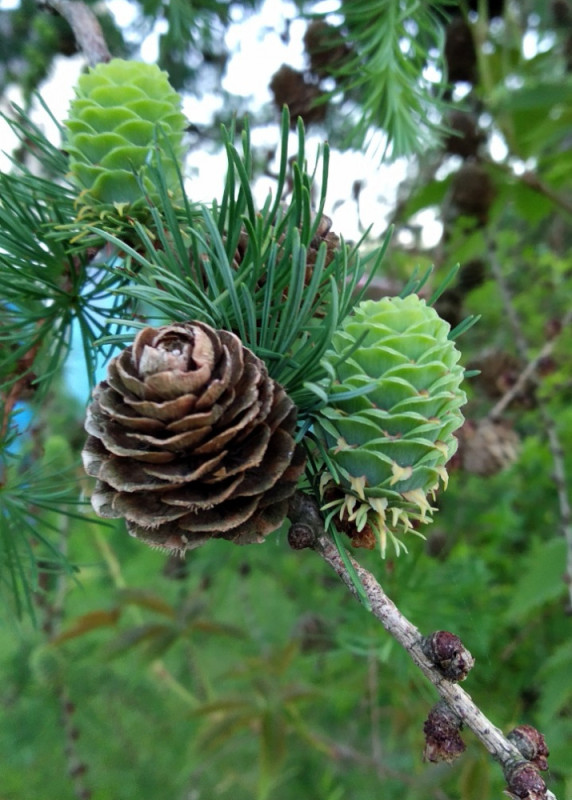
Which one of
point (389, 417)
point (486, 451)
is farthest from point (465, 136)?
point (389, 417)

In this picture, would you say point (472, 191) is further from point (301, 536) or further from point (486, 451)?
point (301, 536)

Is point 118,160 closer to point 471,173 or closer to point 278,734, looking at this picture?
point 471,173

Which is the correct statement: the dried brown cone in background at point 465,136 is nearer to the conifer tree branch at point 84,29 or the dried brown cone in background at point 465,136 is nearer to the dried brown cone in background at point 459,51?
the dried brown cone in background at point 459,51

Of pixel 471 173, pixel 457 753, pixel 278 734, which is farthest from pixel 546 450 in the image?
pixel 457 753

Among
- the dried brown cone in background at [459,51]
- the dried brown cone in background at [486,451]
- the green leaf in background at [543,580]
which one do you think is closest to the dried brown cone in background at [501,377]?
the dried brown cone in background at [486,451]

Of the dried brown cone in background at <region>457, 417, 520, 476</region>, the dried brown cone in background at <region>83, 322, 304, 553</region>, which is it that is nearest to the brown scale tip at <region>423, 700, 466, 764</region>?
the dried brown cone in background at <region>83, 322, 304, 553</region>

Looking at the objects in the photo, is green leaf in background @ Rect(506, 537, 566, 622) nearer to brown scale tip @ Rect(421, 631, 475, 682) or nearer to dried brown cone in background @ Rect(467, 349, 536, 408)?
dried brown cone in background @ Rect(467, 349, 536, 408)
